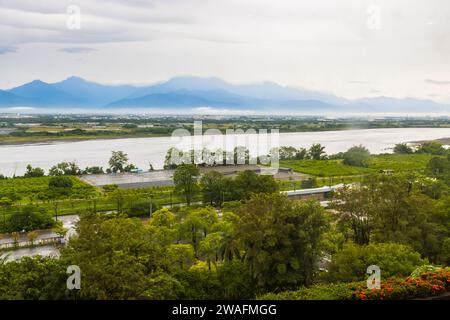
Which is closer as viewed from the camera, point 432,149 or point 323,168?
point 323,168

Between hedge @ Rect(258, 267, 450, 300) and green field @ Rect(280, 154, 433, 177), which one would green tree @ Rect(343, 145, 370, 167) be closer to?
green field @ Rect(280, 154, 433, 177)

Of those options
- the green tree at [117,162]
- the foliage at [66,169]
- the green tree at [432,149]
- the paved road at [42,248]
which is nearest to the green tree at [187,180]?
the paved road at [42,248]

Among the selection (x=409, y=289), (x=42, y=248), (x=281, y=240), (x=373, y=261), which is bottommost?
(x=42, y=248)

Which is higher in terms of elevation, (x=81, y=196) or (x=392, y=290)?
(x=392, y=290)

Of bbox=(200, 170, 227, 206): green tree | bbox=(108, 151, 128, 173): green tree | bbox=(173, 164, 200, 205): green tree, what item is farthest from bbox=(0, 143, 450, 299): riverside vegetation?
bbox=(108, 151, 128, 173): green tree

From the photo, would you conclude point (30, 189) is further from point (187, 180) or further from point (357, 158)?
point (357, 158)

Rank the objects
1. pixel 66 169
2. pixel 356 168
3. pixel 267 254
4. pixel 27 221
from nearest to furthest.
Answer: pixel 267 254
pixel 27 221
pixel 66 169
pixel 356 168

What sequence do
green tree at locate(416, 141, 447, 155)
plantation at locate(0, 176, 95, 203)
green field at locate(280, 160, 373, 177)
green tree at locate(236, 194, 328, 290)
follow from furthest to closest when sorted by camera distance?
green tree at locate(416, 141, 447, 155) < green field at locate(280, 160, 373, 177) < plantation at locate(0, 176, 95, 203) < green tree at locate(236, 194, 328, 290)

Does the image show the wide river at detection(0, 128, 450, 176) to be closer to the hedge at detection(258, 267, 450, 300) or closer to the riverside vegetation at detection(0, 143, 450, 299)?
the riverside vegetation at detection(0, 143, 450, 299)

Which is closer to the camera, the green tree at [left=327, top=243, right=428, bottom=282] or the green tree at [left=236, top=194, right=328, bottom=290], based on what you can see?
the green tree at [left=327, top=243, right=428, bottom=282]

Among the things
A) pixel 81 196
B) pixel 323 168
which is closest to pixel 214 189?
pixel 81 196

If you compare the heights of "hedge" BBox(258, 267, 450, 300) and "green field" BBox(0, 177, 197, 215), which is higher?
"hedge" BBox(258, 267, 450, 300)

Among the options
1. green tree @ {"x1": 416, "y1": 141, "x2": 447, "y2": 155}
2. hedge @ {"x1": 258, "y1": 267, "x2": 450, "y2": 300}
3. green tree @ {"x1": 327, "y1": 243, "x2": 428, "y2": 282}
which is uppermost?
hedge @ {"x1": 258, "y1": 267, "x2": 450, "y2": 300}

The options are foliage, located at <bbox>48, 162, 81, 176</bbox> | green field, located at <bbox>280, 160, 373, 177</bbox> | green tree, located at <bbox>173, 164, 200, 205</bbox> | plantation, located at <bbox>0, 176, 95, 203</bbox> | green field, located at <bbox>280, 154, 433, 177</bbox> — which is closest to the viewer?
green tree, located at <bbox>173, 164, 200, 205</bbox>
